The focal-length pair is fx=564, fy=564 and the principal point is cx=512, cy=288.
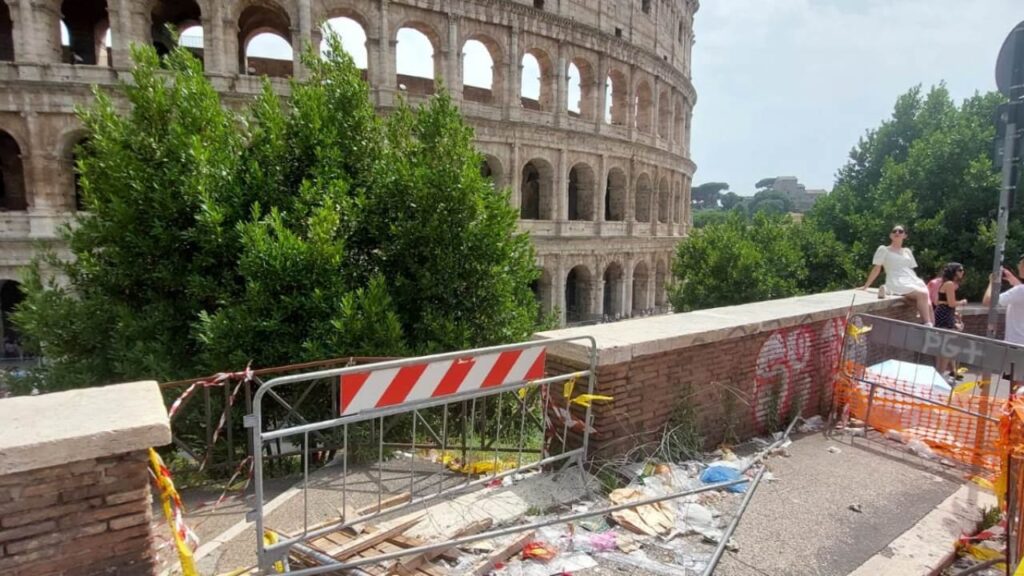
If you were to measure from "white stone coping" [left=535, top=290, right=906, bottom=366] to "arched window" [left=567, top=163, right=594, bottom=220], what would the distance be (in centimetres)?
1782

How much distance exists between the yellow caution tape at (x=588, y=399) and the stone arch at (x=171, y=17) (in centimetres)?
2114

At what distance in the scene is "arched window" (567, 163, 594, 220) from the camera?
949 inches

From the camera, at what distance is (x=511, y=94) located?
70.7 feet

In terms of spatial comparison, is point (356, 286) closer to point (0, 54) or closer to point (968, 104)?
point (0, 54)

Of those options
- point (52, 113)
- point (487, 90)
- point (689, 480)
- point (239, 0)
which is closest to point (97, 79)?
point (52, 113)

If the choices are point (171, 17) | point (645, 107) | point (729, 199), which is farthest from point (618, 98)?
point (729, 199)

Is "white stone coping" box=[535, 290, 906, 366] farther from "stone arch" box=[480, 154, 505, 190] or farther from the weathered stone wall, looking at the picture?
"stone arch" box=[480, 154, 505, 190]

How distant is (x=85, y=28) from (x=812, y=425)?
2494cm

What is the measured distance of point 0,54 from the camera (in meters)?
18.2

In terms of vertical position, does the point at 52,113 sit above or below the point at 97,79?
below

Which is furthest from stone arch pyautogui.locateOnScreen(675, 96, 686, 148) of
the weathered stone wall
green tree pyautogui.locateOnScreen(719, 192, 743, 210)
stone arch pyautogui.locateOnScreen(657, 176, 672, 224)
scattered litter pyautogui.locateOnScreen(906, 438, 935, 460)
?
green tree pyautogui.locateOnScreen(719, 192, 743, 210)

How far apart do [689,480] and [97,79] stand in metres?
19.3

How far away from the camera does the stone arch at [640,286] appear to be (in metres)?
27.8

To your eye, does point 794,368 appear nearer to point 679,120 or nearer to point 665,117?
point 665,117
